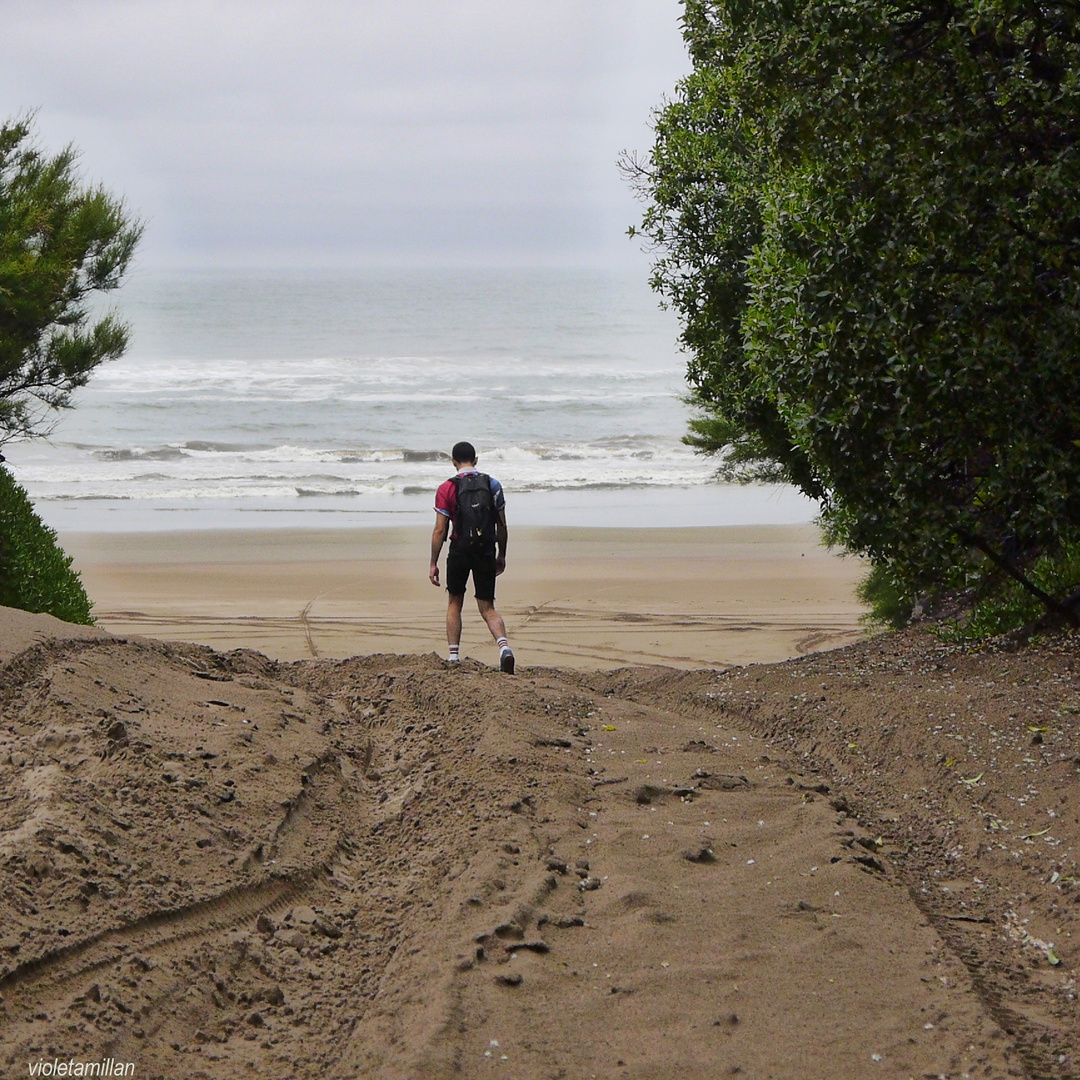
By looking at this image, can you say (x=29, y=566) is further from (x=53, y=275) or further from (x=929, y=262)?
(x=929, y=262)

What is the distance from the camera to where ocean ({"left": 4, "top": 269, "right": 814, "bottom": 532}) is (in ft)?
77.0

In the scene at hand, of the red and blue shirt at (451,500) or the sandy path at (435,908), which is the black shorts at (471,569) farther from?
the sandy path at (435,908)

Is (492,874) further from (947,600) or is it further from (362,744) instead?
(947,600)

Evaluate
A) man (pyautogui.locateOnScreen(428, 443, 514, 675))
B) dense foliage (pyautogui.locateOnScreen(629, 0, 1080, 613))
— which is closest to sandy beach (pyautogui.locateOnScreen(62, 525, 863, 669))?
man (pyautogui.locateOnScreen(428, 443, 514, 675))

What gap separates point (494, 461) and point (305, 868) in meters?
26.3

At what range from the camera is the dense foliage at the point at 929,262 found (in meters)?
6.00

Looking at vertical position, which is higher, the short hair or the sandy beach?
the short hair

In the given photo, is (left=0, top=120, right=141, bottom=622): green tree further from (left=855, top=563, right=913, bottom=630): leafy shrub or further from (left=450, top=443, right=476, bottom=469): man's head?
(left=855, top=563, right=913, bottom=630): leafy shrub

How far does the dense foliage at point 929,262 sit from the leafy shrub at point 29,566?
576cm

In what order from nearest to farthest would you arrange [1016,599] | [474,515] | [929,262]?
[929,262] → [1016,599] → [474,515]

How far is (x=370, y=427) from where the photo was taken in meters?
35.5

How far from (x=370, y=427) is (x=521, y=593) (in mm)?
21751

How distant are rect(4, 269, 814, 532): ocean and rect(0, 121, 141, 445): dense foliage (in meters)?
6.41

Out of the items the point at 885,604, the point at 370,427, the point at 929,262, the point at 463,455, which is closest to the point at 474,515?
the point at 463,455
